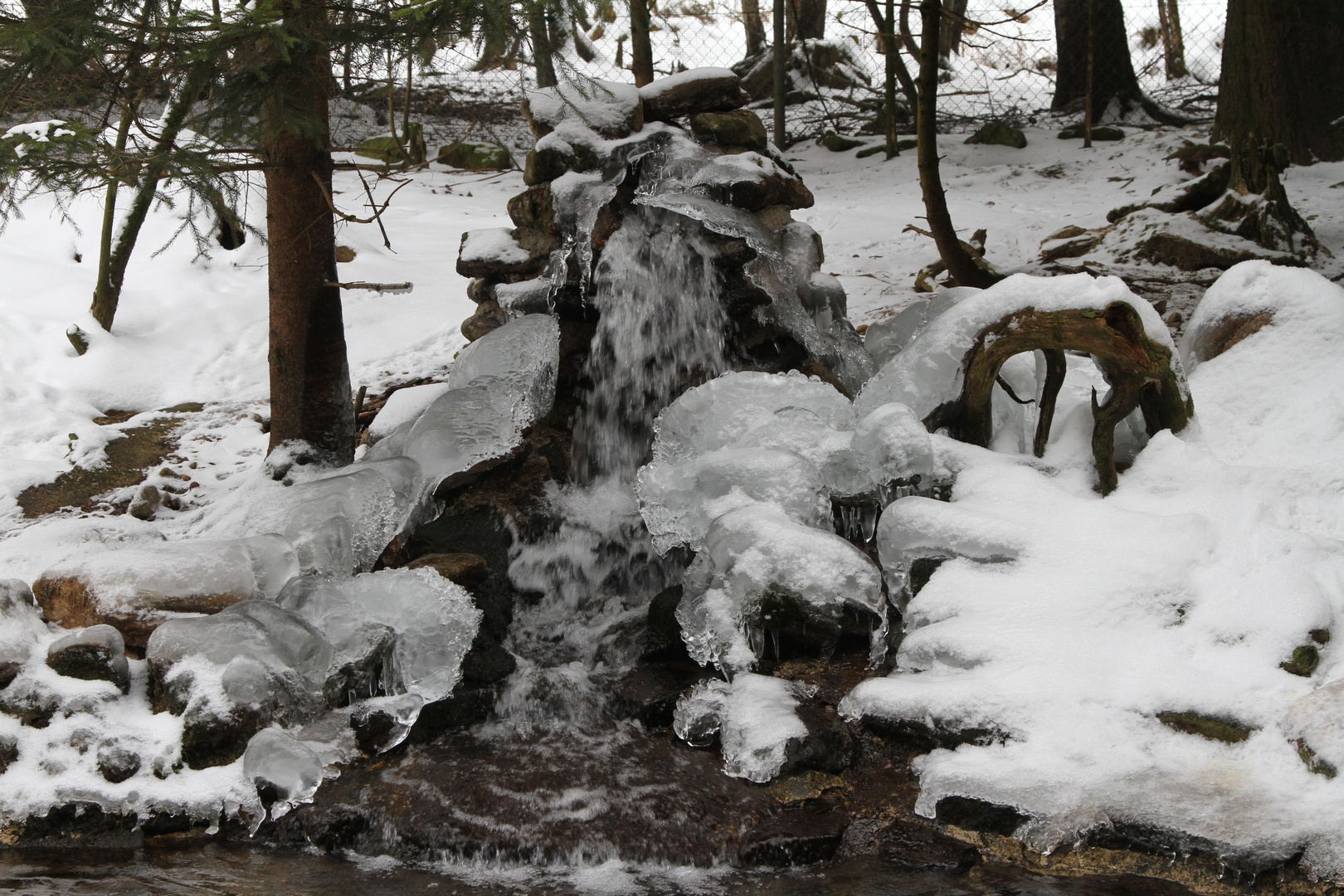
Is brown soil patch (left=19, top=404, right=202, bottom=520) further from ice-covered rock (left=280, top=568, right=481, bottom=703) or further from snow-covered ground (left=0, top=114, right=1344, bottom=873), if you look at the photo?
ice-covered rock (left=280, top=568, right=481, bottom=703)

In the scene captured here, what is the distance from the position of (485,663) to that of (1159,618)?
222 cm

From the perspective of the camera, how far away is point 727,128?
17.2 ft

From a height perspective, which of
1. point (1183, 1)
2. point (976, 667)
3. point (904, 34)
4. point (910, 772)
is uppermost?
point (1183, 1)

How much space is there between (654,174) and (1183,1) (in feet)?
40.0

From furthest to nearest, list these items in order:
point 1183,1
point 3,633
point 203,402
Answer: point 1183,1 < point 203,402 < point 3,633

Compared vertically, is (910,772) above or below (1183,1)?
below

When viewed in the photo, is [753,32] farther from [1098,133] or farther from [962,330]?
[962,330]

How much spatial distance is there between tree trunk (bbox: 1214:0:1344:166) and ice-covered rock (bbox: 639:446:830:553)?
16.7 ft

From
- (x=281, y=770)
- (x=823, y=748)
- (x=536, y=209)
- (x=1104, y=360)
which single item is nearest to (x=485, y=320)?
(x=536, y=209)

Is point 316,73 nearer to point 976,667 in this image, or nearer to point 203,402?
point 203,402

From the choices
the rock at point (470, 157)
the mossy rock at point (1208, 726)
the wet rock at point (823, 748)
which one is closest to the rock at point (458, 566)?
the wet rock at point (823, 748)

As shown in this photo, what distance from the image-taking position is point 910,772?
9.48ft

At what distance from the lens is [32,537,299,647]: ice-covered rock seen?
3391 mm

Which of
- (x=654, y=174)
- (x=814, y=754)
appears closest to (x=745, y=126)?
(x=654, y=174)
